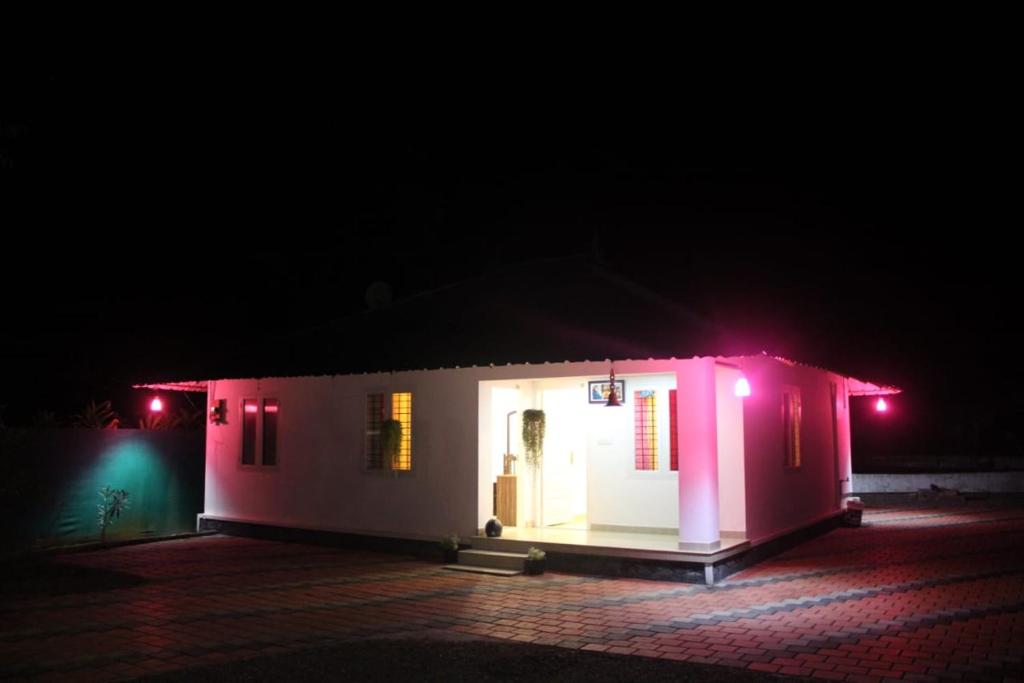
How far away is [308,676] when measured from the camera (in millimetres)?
6125

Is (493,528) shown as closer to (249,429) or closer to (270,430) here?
(270,430)

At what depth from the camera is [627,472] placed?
1293 centimetres

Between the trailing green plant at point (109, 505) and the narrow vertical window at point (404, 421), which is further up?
the narrow vertical window at point (404, 421)

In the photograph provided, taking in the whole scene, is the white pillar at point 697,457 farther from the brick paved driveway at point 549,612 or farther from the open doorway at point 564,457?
the open doorway at point 564,457

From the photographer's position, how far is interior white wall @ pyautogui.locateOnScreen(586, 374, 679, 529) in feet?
41.5

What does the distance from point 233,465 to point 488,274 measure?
246 inches

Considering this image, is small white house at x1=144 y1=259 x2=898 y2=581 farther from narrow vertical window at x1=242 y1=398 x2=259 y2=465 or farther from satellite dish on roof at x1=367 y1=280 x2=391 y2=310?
satellite dish on roof at x1=367 y1=280 x2=391 y2=310

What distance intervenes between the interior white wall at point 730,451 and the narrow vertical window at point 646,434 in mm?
1041

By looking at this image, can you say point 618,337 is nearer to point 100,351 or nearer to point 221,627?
point 221,627

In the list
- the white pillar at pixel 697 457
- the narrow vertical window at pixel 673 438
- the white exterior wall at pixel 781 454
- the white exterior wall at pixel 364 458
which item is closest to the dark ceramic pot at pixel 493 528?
the white exterior wall at pixel 364 458

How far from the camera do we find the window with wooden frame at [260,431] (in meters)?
14.9

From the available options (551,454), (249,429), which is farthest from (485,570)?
(249,429)

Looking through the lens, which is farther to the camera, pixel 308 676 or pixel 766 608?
pixel 766 608

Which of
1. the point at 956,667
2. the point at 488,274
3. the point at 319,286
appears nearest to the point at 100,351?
the point at 319,286
